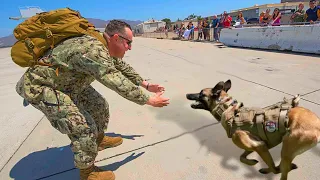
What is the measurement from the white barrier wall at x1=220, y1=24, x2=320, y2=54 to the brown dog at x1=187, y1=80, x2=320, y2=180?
21.0 ft

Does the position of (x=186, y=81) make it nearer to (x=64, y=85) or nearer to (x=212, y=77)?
(x=212, y=77)

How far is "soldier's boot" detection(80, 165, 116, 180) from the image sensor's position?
1.97 metres

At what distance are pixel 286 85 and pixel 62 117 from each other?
12.4 ft

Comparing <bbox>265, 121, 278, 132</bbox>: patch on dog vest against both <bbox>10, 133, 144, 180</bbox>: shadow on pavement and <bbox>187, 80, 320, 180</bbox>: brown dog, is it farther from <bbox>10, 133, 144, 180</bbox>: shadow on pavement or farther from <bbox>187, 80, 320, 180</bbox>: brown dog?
<bbox>10, 133, 144, 180</bbox>: shadow on pavement

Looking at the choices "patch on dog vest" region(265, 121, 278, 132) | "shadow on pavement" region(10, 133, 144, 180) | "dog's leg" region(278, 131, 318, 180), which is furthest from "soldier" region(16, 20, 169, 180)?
"dog's leg" region(278, 131, 318, 180)

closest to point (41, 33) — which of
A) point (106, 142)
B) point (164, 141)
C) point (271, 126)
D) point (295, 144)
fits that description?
point (106, 142)

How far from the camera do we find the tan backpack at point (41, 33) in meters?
1.74

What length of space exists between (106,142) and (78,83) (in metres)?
0.87

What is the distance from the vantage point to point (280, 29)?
7.93 m

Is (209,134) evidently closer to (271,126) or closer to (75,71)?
(271,126)

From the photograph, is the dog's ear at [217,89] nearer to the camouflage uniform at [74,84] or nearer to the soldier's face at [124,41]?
the camouflage uniform at [74,84]

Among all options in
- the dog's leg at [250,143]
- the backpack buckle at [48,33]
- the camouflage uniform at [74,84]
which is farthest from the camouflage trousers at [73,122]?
the dog's leg at [250,143]

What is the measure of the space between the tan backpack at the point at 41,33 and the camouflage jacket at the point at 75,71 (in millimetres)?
54

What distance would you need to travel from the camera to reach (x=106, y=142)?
257 cm
